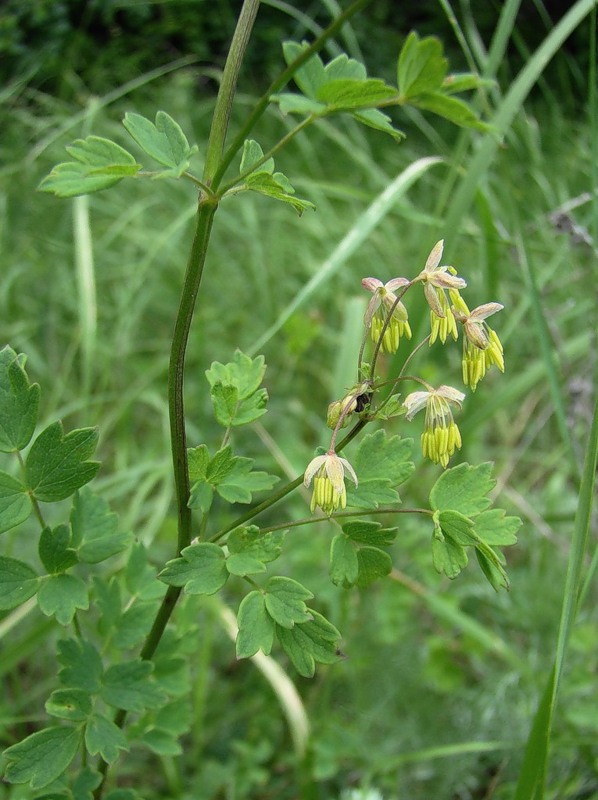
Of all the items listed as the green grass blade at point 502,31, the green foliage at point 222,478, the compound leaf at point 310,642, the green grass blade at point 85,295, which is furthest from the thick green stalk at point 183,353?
the green grass blade at point 85,295

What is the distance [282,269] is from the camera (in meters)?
2.91

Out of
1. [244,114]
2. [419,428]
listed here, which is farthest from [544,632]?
[244,114]

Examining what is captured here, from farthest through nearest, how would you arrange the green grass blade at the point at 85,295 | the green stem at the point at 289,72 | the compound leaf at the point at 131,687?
the green grass blade at the point at 85,295 < the compound leaf at the point at 131,687 < the green stem at the point at 289,72

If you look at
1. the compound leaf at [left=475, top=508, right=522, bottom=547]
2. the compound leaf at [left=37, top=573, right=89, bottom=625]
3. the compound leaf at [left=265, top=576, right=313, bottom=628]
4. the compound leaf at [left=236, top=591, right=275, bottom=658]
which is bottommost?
the compound leaf at [left=37, top=573, right=89, bottom=625]

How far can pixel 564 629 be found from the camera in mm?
777

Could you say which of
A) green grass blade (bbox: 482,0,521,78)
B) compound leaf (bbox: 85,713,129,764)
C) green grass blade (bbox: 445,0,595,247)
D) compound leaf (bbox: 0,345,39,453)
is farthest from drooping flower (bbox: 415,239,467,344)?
green grass blade (bbox: 482,0,521,78)

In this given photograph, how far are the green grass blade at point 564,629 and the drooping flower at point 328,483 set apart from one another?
0.28 meters

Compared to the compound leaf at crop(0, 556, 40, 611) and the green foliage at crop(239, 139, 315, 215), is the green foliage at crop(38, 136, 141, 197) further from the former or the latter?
the compound leaf at crop(0, 556, 40, 611)

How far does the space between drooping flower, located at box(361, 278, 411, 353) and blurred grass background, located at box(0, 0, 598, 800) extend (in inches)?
17.5

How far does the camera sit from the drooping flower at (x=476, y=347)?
65 centimetres

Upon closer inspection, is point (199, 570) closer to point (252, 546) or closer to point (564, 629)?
point (252, 546)

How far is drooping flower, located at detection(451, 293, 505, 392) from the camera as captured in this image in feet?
2.13

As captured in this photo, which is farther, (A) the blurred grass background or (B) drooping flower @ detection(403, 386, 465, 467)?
(A) the blurred grass background

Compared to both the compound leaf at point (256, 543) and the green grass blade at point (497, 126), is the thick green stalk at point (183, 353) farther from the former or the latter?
the green grass blade at point (497, 126)
